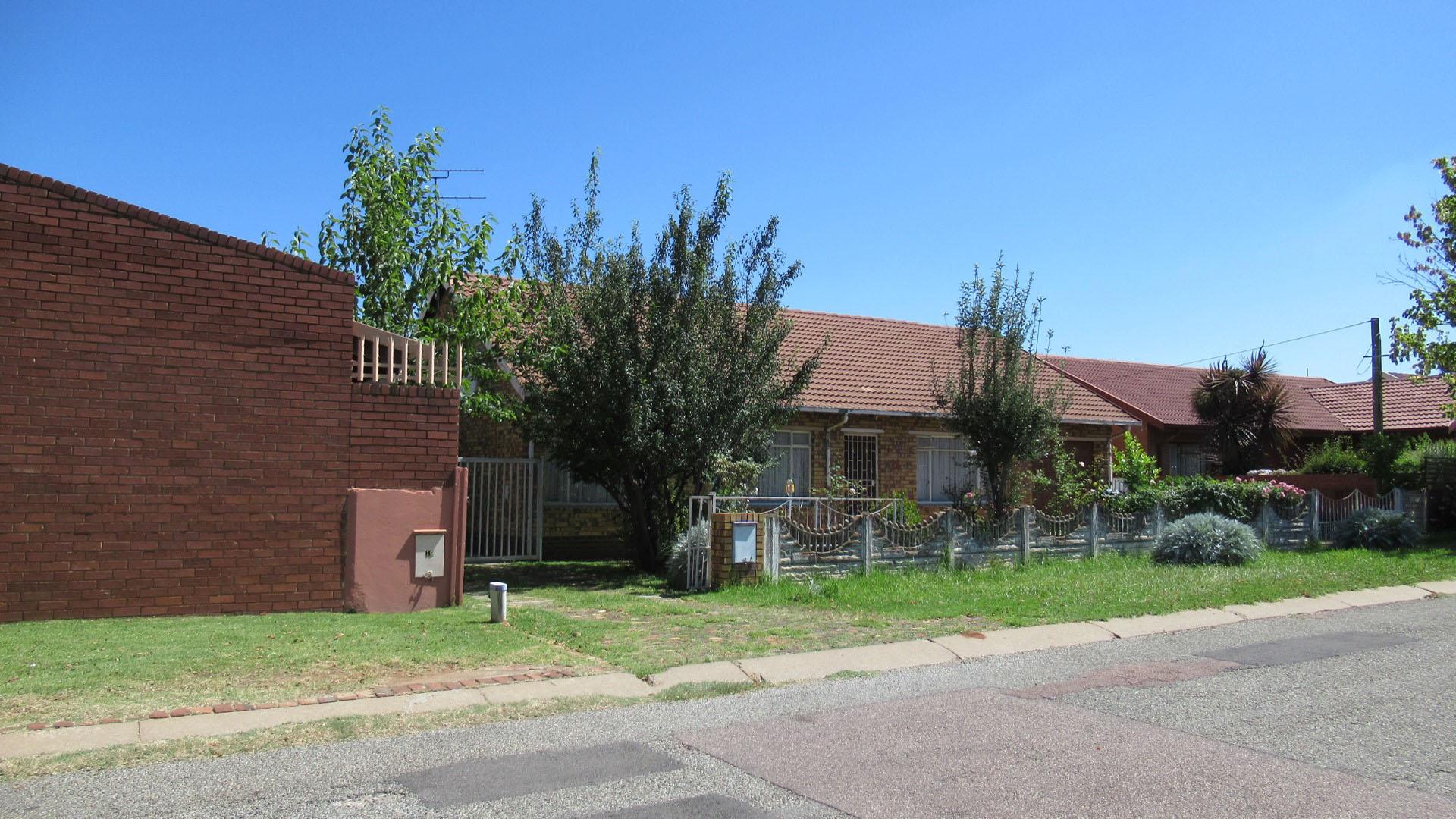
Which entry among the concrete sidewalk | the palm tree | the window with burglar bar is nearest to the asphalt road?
the concrete sidewalk

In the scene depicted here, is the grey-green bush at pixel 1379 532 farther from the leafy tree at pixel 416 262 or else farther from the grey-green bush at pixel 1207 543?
the leafy tree at pixel 416 262

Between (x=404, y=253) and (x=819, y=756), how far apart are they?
12808mm

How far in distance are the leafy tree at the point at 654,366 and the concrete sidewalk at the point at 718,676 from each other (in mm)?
5869

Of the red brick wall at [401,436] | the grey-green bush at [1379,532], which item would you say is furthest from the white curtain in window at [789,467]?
the grey-green bush at [1379,532]

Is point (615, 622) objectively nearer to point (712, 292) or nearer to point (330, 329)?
point (330, 329)

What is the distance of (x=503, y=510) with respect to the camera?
1847 centimetres

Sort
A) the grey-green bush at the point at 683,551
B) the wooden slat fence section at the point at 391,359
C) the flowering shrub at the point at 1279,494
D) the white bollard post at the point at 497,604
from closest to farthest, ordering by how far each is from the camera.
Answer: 1. the white bollard post at the point at 497,604
2. the wooden slat fence section at the point at 391,359
3. the grey-green bush at the point at 683,551
4. the flowering shrub at the point at 1279,494

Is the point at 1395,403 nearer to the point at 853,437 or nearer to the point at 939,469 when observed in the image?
the point at 939,469

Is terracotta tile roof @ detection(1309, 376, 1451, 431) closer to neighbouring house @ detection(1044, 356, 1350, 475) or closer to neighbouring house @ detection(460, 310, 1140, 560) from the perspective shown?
neighbouring house @ detection(1044, 356, 1350, 475)

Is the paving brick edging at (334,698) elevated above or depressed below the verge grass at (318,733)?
above

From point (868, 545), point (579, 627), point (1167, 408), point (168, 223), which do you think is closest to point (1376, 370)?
point (1167, 408)

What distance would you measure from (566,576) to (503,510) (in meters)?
3.03

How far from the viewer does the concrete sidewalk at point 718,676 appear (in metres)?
6.67

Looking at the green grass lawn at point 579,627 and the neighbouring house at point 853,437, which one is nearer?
the green grass lawn at point 579,627
